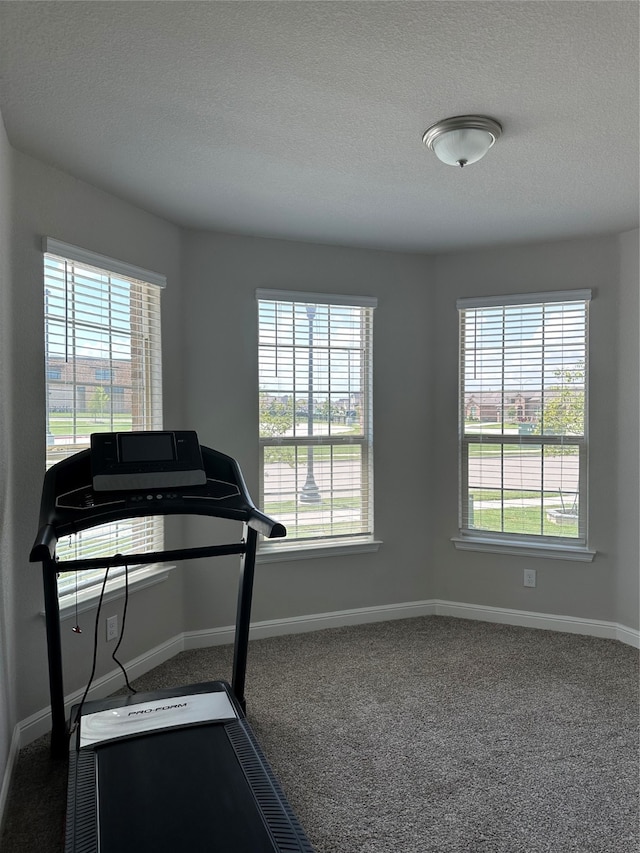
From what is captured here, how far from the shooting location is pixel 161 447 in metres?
2.69

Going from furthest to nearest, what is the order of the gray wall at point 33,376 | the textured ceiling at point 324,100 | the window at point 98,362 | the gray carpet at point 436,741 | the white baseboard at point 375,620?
the white baseboard at point 375,620
the window at point 98,362
the gray wall at point 33,376
the gray carpet at point 436,741
the textured ceiling at point 324,100

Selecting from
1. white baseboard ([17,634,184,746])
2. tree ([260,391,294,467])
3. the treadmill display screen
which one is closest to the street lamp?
tree ([260,391,294,467])

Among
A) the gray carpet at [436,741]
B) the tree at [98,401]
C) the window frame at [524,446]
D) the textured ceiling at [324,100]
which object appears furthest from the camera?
the window frame at [524,446]

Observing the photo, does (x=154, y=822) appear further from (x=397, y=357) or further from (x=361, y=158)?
(x=397, y=357)

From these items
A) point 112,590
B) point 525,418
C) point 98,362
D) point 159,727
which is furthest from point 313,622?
point 98,362

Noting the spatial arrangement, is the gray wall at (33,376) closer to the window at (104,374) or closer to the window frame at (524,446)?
the window at (104,374)

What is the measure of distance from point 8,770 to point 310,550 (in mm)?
2087

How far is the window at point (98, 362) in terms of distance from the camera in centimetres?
285

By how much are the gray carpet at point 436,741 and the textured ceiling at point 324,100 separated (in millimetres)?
2554

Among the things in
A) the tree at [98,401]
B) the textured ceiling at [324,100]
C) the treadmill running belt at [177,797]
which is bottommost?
the treadmill running belt at [177,797]

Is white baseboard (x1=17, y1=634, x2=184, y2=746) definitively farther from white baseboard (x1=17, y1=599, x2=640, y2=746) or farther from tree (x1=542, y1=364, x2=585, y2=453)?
tree (x1=542, y1=364, x2=585, y2=453)

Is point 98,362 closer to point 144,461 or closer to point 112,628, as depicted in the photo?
point 144,461

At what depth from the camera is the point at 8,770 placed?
2.36 meters

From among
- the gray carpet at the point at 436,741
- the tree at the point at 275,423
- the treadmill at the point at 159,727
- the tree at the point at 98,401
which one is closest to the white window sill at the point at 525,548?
the gray carpet at the point at 436,741
